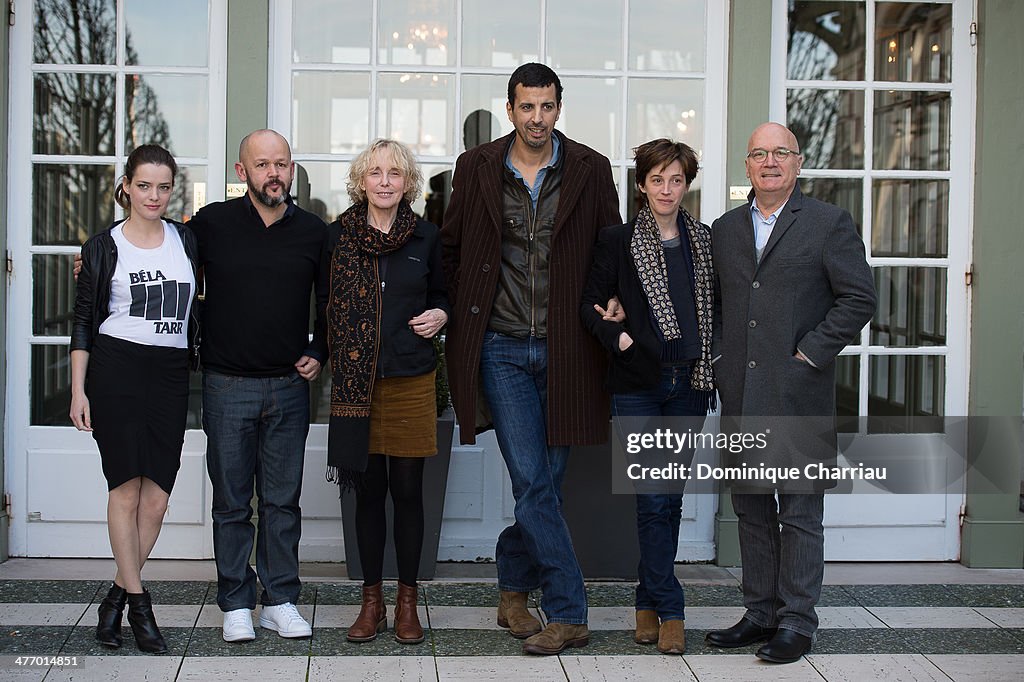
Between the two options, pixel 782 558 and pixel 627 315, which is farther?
pixel 782 558

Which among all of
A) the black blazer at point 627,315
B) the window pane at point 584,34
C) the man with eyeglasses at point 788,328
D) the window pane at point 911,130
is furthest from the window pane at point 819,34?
the black blazer at point 627,315

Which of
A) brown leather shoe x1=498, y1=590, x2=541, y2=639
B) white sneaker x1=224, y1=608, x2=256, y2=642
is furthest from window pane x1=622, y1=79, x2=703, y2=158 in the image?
white sneaker x1=224, y1=608, x2=256, y2=642

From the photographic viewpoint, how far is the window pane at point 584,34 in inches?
189

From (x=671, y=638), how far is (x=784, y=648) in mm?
348

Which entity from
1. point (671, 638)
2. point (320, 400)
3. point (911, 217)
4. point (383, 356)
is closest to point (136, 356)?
point (383, 356)

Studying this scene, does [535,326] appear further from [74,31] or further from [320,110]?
[74,31]

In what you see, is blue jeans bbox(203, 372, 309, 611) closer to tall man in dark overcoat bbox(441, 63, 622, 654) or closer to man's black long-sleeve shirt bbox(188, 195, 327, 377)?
man's black long-sleeve shirt bbox(188, 195, 327, 377)

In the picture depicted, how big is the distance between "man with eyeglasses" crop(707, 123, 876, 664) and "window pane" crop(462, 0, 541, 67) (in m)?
1.46

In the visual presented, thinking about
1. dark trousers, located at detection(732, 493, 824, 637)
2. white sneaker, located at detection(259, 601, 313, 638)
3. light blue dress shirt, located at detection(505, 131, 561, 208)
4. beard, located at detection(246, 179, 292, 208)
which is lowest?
white sneaker, located at detection(259, 601, 313, 638)

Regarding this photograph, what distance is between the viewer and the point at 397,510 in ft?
12.2

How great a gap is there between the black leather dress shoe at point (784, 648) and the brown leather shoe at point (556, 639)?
56 cm

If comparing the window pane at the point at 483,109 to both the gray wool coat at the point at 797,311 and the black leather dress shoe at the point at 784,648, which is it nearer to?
the gray wool coat at the point at 797,311

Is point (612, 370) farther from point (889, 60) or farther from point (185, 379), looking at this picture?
point (889, 60)

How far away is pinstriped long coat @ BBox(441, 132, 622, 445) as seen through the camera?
366cm
